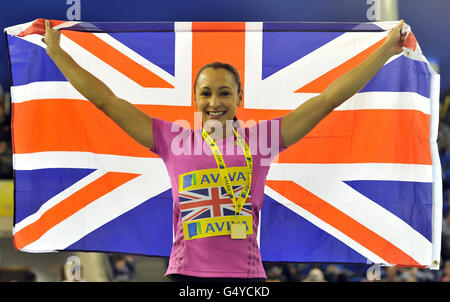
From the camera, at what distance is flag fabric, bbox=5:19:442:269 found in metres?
3.72

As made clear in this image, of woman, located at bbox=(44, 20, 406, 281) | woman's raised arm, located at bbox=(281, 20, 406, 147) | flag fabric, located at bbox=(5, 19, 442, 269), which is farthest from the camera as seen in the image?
flag fabric, located at bbox=(5, 19, 442, 269)

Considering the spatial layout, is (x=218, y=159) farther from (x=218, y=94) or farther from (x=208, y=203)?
(x=218, y=94)

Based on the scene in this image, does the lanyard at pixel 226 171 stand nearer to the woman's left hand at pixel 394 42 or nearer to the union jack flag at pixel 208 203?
the union jack flag at pixel 208 203

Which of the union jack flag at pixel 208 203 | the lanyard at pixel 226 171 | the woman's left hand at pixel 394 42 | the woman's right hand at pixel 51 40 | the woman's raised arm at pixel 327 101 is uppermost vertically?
the woman's right hand at pixel 51 40

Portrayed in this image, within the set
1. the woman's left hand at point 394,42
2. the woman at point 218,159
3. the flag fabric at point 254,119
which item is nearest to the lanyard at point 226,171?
the woman at point 218,159

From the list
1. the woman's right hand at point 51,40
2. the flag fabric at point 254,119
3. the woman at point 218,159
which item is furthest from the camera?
the flag fabric at point 254,119

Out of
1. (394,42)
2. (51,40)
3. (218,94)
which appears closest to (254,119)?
(218,94)

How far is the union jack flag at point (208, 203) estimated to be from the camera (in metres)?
2.60

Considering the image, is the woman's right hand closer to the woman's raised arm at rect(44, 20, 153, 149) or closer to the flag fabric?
the woman's raised arm at rect(44, 20, 153, 149)

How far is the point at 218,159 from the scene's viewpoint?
2570mm

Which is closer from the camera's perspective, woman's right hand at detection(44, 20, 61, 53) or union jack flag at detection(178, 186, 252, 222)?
union jack flag at detection(178, 186, 252, 222)

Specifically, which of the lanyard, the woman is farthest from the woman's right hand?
the lanyard

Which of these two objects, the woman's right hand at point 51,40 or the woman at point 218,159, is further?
the woman's right hand at point 51,40

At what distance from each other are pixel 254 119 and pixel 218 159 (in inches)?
50.1
